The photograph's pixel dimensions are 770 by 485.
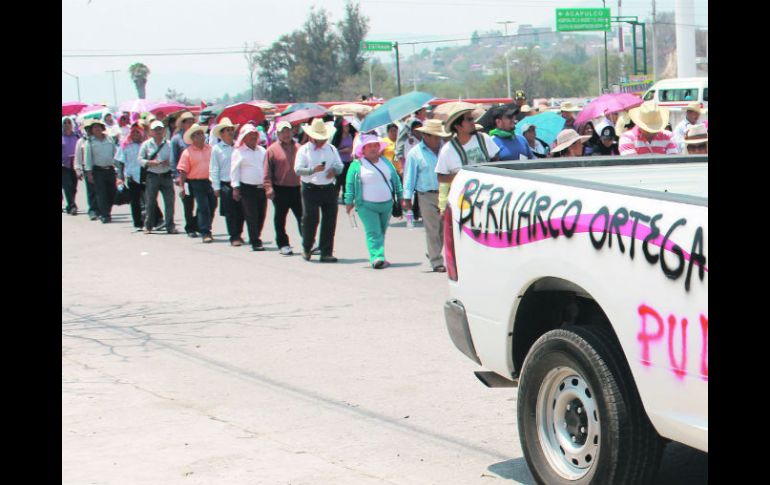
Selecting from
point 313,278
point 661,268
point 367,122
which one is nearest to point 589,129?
point 367,122

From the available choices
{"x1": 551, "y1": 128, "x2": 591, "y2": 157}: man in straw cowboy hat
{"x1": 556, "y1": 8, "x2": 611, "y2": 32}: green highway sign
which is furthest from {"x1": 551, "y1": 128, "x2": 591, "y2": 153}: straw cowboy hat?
{"x1": 556, "y1": 8, "x2": 611, "y2": 32}: green highway sign

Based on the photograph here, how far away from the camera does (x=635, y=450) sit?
491 centimetres

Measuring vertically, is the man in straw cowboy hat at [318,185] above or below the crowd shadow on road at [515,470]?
above

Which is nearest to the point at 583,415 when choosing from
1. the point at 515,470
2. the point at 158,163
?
the point at 515,470

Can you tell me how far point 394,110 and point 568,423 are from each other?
12.1m

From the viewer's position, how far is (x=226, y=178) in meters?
16.4

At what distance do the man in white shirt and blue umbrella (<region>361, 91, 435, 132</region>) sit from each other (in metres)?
1.53

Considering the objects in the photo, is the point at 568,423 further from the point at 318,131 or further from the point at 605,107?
the point at 605,107

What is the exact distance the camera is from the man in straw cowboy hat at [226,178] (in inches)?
642

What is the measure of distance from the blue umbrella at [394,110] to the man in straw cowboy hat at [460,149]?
13.0 feet

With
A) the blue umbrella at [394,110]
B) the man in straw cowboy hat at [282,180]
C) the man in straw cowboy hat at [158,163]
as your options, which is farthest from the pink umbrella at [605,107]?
the man in straw cowboy hat at [158,163]

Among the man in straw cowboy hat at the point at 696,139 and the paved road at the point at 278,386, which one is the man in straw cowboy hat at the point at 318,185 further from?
the man in straw cowboy hat at the point at 696,139

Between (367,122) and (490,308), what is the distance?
10.8 metres
